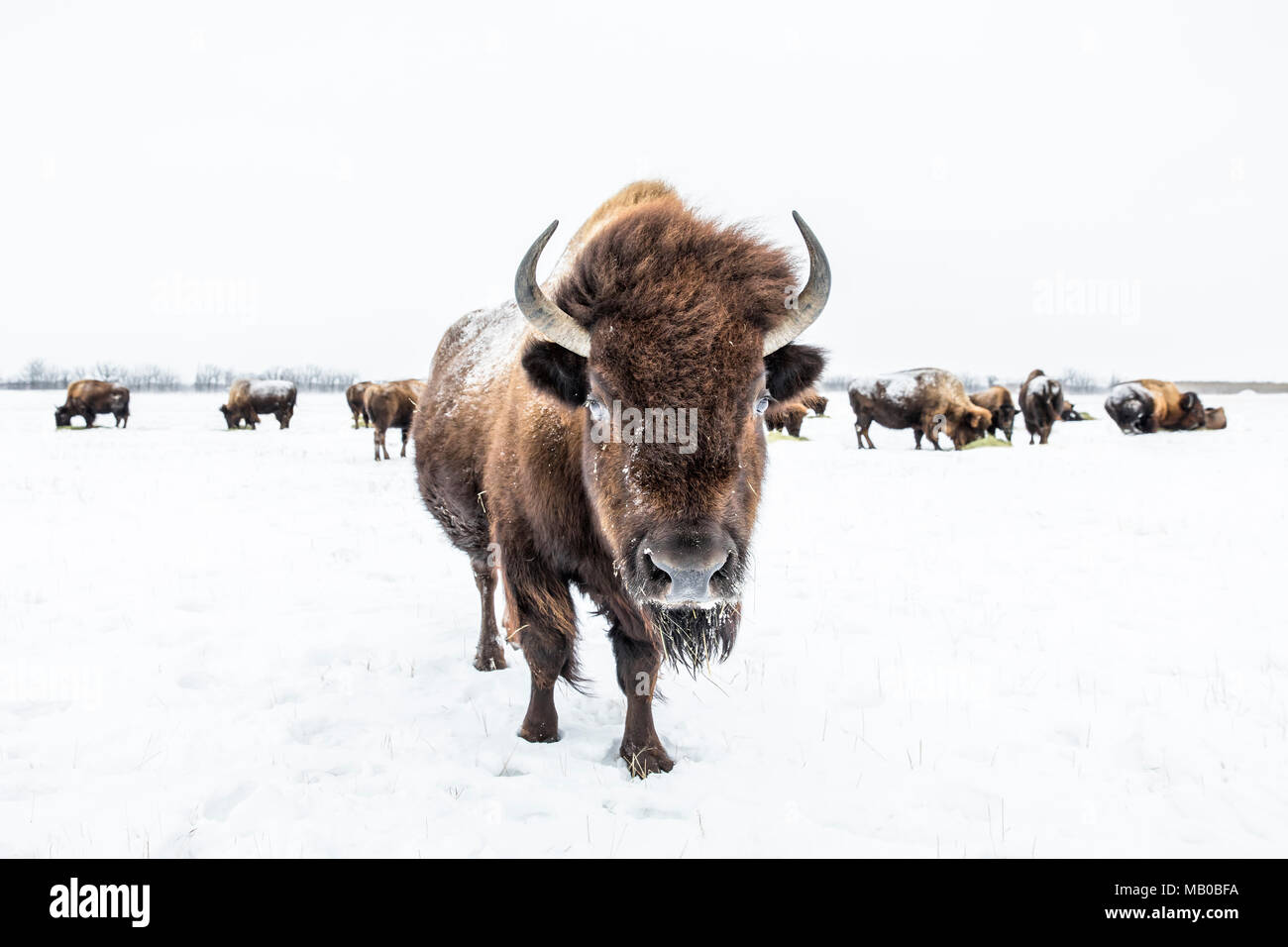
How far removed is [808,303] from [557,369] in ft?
4.01

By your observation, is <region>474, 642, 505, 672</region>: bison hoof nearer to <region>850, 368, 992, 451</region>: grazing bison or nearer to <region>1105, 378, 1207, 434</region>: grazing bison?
<region>850, 368, 992, 451</region>: grazing bison

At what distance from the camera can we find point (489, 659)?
16.7 ft

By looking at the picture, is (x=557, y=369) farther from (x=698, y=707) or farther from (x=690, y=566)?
(x=698, y=707)

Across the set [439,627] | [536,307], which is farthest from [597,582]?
[439,627]

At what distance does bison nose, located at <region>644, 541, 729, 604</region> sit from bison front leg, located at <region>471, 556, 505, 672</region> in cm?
269

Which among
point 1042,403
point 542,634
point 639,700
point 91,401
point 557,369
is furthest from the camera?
point 91,401

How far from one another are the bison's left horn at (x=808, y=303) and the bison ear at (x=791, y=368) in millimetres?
229

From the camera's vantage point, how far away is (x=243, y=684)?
4.50 meters

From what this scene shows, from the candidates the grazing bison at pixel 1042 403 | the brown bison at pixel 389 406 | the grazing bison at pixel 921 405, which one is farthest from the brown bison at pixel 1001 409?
the brown bison at pixel 389 406

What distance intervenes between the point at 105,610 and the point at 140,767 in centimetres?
332

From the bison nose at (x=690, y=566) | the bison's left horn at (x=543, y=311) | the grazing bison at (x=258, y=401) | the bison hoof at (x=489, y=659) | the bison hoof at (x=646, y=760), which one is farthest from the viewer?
the grazing bison at (x=258, y=401)

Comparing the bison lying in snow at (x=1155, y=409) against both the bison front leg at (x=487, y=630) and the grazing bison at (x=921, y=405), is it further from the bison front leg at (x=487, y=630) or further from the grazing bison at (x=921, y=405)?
the bison front leg at (x=487, y=630)

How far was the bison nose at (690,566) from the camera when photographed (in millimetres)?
2539

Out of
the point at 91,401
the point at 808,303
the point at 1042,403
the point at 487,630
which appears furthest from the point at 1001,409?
the point at 91,401
